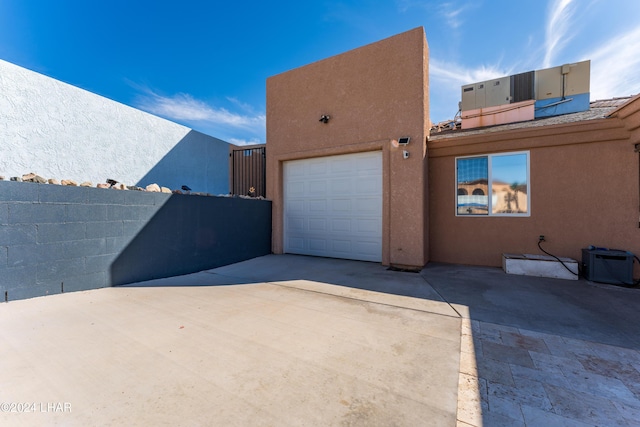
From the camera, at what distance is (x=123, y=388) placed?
5.81 feet

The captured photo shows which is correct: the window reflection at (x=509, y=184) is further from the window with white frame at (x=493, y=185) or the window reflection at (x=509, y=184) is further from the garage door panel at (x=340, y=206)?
the garage door panel at (x=340, y=206)

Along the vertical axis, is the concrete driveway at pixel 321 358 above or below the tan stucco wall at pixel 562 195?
below

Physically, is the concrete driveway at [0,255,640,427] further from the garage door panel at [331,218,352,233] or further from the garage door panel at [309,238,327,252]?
the garage door panel at [309,238,327,252]

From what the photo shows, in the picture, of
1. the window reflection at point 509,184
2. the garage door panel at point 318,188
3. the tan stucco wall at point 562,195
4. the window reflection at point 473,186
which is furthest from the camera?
the garage door panel at point 318,188

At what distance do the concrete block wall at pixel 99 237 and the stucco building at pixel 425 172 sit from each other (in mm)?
2848

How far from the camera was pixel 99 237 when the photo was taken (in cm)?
409

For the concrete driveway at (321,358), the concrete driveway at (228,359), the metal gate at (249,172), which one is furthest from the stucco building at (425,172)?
the concrete driveway at (228,359)

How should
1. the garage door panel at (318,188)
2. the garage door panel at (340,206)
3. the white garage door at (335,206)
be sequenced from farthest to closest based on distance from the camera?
the garage door panel at (318,188), the garage door panel at (340,206), the white garage door at (335,206)

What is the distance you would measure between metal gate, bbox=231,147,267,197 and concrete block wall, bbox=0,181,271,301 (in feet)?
8.58

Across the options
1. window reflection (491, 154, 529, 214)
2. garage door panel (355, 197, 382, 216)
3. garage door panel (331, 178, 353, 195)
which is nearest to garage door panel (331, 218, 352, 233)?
garage door panel (355, 197, 382, 216)

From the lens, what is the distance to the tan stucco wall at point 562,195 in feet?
16.2

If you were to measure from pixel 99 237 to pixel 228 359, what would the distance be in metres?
3.50

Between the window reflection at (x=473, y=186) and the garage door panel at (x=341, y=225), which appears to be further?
the garage door panel at (x=341, y=225)

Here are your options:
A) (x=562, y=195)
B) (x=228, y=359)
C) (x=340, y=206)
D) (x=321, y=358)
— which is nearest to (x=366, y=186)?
(x=340, y=206)
